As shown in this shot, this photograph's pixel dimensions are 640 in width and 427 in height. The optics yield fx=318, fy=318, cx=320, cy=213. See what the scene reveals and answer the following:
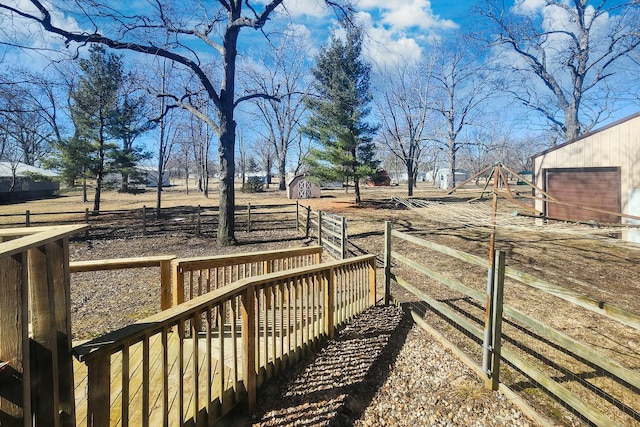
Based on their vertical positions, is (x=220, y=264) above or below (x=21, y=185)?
below

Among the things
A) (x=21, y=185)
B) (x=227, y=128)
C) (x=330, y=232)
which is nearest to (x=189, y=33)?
(x=227, y=128)

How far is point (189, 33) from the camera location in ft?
26.9

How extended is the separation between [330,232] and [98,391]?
21.1 ft

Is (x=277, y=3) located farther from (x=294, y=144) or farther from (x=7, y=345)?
(x=294, y=144)

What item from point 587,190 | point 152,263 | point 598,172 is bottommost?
point 152,263

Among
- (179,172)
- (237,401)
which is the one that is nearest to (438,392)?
(237,401)

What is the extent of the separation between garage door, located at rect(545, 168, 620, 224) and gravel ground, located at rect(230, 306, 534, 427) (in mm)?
8378

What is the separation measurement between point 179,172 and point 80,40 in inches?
2638

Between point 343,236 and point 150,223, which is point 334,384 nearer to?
point 343,236

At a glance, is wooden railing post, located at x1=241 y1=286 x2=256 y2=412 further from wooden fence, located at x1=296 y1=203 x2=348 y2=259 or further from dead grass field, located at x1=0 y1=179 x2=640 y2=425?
wooden fence, located at x1=296 y1=203 x2=348 y2=259

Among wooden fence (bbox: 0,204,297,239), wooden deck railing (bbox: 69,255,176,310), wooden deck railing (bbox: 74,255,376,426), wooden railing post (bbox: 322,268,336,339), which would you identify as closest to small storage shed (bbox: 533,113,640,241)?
wooden railing post (bbox: 322,268,336,339)

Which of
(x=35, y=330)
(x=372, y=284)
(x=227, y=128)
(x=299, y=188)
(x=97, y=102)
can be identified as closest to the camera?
(x=35, y=330)

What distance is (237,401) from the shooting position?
2375mm

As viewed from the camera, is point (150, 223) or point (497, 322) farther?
point (150, 223)
